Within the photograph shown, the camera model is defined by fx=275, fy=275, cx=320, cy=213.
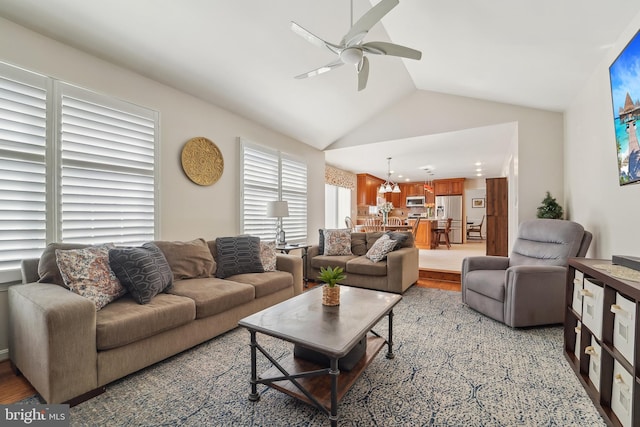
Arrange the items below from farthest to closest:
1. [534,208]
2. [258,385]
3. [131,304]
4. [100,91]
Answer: [534,208], [100,91], [131,304], [258,385]

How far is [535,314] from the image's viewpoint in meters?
2.62

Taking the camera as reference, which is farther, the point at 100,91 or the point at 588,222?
the point at 588,222

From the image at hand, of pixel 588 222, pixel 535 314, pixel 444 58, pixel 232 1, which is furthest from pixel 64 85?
pixel 588 222

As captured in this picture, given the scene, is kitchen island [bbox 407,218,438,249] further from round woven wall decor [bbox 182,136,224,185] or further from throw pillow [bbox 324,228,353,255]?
→ round woven wall decor [bbox 182,136,224,185]

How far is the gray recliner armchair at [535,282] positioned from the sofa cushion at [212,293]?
243cm

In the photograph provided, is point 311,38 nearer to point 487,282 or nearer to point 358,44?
point 358,44

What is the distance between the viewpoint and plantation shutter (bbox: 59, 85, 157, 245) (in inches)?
94.3

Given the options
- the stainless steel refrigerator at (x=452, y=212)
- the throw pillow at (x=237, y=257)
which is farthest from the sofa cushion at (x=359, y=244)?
the stainless steel refrigerator at (x=452, y=212)

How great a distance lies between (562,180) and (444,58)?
2435 mm

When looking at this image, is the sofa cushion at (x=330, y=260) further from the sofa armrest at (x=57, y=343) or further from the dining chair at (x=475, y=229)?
the dining chair at (x=475, y=229)

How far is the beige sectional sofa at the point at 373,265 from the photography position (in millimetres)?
3775

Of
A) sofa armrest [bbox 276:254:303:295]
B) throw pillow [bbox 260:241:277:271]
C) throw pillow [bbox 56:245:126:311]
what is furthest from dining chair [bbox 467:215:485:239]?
throw pillow [bbox 56:245:126:311]

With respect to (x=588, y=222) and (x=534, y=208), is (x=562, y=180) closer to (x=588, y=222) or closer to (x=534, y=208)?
(x=534, y=208)

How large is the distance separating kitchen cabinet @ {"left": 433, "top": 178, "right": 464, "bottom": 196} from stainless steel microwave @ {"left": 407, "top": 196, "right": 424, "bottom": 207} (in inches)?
23.0
